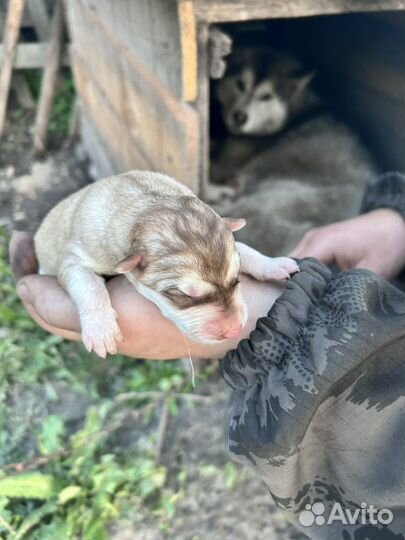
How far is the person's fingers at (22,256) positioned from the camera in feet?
10.8

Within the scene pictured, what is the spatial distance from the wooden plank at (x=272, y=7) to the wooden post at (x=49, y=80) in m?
3.43

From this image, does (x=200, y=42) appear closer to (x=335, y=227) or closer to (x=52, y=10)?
(x=335, y=227)

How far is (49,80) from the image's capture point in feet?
19.2

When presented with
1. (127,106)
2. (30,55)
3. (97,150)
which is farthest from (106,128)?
(30,55)

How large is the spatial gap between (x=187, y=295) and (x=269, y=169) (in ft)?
9.59

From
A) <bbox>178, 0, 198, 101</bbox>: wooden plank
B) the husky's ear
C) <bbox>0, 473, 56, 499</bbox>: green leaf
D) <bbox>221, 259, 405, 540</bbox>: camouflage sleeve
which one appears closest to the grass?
<bbox>0, 473, 56, 499</bbox>: green leaf

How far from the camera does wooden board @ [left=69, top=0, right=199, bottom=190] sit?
10.6 ft

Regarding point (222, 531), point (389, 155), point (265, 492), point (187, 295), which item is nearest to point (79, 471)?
point (222, 531)

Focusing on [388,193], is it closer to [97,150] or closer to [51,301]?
[51,301]

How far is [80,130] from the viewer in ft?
19.6

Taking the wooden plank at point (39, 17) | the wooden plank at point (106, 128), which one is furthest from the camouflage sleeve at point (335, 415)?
the wooden plank at point (39, 17)

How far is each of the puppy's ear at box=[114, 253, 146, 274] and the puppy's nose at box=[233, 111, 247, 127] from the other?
10.3 ft

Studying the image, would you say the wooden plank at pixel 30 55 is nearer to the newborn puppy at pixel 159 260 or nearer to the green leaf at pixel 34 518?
the newborn puppy at pixel 159 260

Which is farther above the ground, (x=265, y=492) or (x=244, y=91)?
(x=244, y=91)
